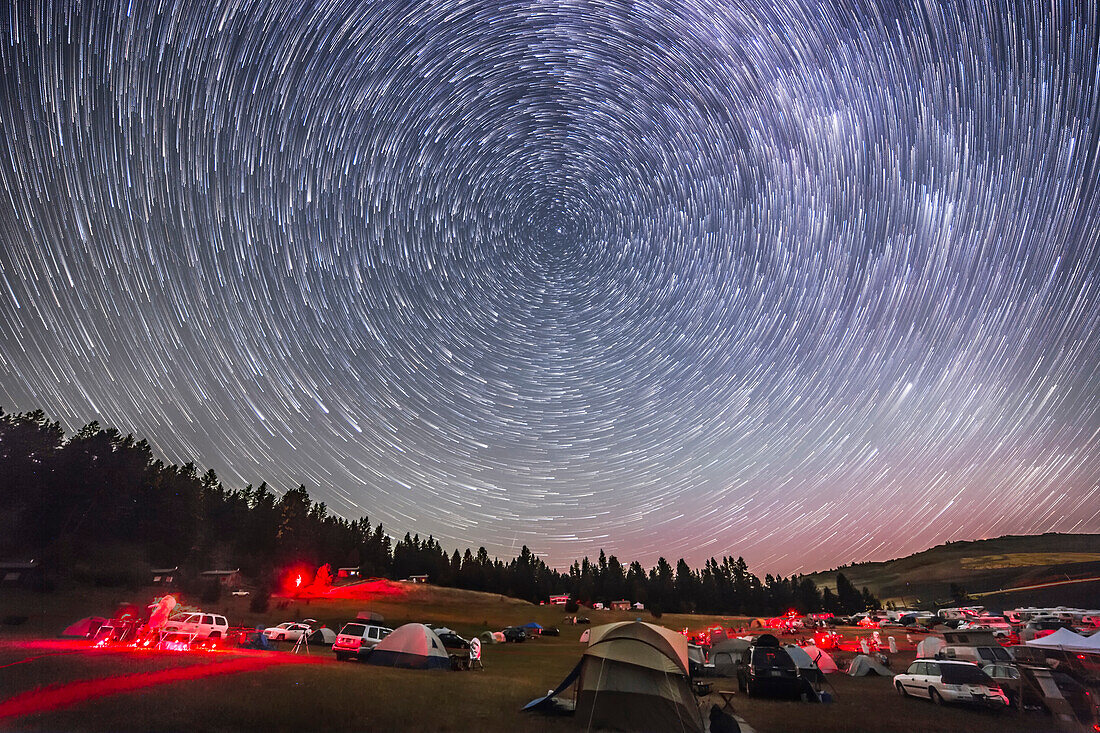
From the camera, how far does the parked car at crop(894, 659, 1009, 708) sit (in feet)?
58.5

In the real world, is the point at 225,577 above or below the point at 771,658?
above

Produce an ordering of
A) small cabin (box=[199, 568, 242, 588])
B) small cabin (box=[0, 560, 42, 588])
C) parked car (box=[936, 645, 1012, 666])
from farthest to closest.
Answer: small cabin (box=[199, 568, 242, 588]) → small cabin (box=[0, 560, 42, 588]) → parked car (box=[936, 645, 1012, 666])

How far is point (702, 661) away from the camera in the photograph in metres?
29.5

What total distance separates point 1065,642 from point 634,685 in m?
16.9

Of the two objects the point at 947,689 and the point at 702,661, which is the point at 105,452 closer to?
the point at 702,661

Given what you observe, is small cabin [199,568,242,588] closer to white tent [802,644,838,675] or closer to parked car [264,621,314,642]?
parked car [264,621,314,642]

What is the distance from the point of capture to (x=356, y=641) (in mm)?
29000

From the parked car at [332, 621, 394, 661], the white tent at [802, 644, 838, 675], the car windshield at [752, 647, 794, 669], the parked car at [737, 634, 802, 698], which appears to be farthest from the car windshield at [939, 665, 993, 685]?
the parked car at [332, 621, 394, 661]

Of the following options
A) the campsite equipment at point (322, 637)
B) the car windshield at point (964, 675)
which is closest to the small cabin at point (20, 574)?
the campsite equipment at point (322, 637)

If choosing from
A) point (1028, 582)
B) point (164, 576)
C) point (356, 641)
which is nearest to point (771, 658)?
point (356, 641)

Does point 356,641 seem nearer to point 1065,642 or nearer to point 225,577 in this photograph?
point 1065,642

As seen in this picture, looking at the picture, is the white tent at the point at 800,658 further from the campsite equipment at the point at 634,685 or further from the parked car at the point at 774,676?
the campsite equipment at the point at 634,685

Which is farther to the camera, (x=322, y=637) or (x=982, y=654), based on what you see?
(x=322, y=637)

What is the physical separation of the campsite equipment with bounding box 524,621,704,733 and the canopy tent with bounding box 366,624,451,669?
1198 centimetres
